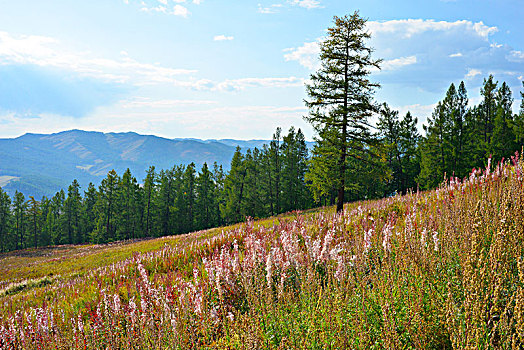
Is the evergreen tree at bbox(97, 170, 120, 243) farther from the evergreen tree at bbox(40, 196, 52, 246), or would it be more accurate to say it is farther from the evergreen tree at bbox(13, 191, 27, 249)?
the evergreen tree at bbox(13, 191, 27, 249)

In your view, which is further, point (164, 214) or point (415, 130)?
point (164, 214)

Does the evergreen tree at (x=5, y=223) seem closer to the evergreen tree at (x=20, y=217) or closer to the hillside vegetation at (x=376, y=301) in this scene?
the evergreen tree at (x=20, y=217)

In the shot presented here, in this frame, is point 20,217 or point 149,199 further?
point 20,217

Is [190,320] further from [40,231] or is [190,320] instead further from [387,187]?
[40,231]

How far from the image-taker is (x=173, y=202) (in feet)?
203

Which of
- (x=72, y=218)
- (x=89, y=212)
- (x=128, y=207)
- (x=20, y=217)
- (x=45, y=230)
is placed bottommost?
(x=45, y=230)

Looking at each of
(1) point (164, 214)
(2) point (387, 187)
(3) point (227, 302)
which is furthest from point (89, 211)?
(3) point (227, 302)

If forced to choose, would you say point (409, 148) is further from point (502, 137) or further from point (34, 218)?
point (34, 218)

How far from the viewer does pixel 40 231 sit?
7275 cm

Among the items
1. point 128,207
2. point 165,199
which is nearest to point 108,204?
point 128,207

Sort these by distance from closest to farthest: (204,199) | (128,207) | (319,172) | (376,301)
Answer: (376,301)
(319,172)
(128,207)
(204,199)

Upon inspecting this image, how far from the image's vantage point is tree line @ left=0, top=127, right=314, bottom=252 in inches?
2013

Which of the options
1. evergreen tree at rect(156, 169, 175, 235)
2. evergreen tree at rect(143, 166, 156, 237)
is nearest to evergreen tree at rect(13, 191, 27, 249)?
evergreen tree at rect(143, 166, 156, 237)

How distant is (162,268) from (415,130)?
48.0 metres
